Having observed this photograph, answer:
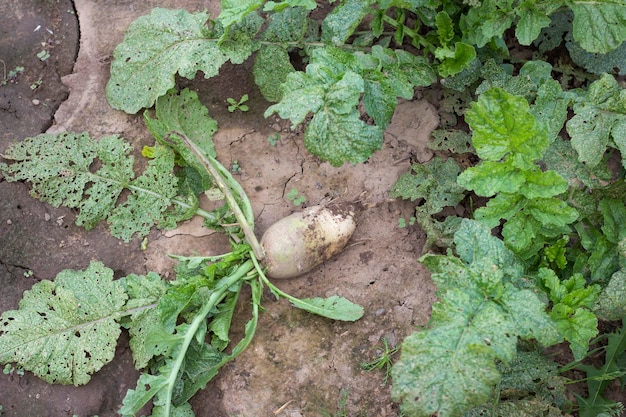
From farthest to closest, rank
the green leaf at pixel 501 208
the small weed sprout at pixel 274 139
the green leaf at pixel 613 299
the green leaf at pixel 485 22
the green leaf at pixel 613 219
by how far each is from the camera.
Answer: the small weed sprout at pixel 274 139
the green leaf at pixel 485 22
the green leaf at pixel 613 219
the green leaf at pixel 501 208
the green leaf at pixel 613 299

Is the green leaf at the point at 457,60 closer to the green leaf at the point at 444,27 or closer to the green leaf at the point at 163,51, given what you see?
the green leaf at the point at 444,27

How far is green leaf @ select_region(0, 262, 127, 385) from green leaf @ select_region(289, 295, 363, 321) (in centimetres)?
83

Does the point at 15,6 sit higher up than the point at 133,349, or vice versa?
the point at 15,6

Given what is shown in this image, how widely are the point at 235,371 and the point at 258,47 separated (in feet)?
5.19

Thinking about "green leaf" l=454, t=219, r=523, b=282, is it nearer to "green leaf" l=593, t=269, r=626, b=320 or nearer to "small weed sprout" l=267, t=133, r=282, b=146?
"green leaf" l=593, t=269, r=626, b=320

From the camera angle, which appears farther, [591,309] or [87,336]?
[87,336]

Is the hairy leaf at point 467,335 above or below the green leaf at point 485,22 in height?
below

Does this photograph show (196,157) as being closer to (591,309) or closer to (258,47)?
(258,47)

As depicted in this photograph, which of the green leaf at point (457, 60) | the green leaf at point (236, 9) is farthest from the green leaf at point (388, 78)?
the green leaf at point (236, 9)

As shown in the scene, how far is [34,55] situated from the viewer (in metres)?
3.49

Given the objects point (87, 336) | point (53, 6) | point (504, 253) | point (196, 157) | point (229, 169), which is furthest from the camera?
point (53, 6)

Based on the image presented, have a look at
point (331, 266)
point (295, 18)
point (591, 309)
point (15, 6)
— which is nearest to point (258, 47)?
point (295, 18)

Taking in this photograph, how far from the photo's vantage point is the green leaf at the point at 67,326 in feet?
9.45

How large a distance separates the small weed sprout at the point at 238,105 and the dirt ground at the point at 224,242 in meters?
0.04
